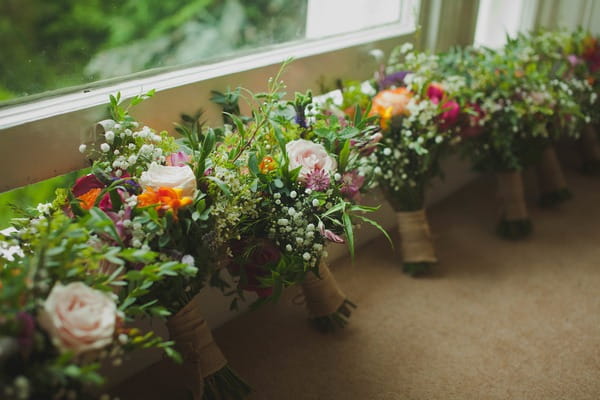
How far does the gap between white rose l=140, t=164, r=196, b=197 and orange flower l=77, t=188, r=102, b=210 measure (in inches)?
3.1

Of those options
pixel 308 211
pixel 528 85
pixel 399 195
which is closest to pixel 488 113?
pixel 528 85

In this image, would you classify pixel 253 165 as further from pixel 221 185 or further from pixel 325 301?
pixel 325 301

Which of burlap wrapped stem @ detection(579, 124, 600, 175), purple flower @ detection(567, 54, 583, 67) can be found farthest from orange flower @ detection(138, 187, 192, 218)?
burlap wrapped stem @ detection(579, 124, 600, 175)

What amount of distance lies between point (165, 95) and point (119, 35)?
0.16m

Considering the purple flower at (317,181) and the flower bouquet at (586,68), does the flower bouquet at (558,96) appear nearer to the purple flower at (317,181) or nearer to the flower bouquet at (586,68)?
the flower bouquet at (586,68)

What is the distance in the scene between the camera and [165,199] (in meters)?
0.86

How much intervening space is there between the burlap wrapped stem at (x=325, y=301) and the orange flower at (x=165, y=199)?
16.8 inches

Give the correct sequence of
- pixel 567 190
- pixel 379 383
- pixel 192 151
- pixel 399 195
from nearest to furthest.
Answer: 1. pixel 192 151
2. pixel 379 383
3. pixel 399 195
4. pixel 567 190

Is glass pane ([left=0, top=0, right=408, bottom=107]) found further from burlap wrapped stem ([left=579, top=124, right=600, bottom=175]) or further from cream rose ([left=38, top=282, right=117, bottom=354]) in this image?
burlap wrapped stem ([left=579, top=124, right=600, bottom=175])

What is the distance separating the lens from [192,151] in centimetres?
99

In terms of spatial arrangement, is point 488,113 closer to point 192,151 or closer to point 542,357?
point 542,357

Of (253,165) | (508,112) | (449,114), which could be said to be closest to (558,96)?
(508,112)

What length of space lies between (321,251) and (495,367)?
50 cm

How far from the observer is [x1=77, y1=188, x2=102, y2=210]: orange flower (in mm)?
882
